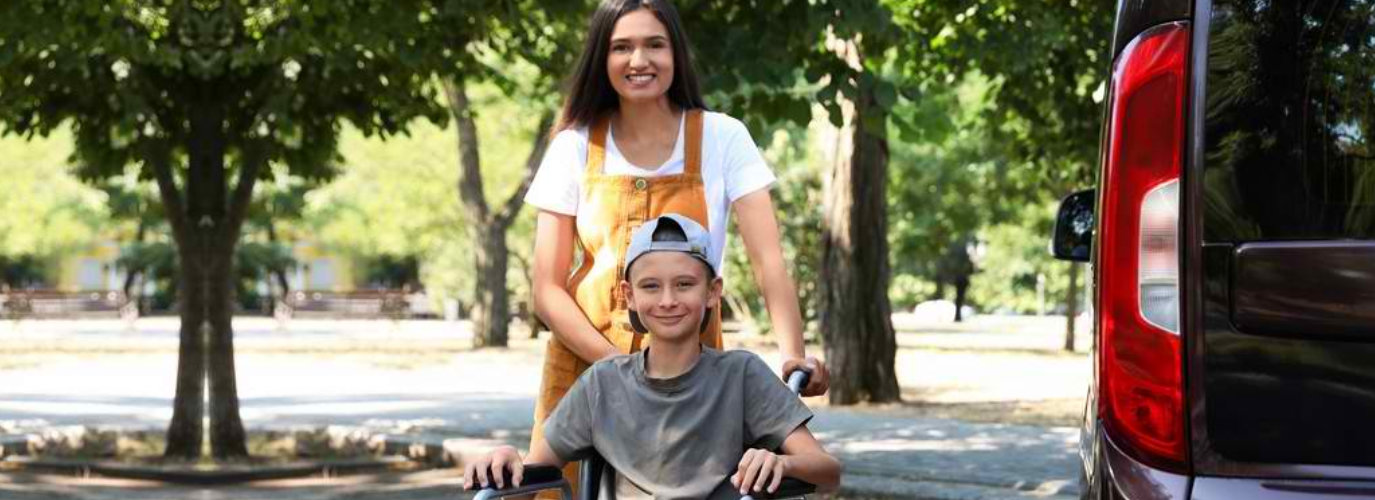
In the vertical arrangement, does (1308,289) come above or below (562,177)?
below

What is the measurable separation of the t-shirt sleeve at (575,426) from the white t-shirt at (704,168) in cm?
61

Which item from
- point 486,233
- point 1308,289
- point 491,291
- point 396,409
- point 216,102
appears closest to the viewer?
point 1308,289

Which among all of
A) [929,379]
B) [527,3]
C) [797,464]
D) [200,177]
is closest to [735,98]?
[527,3]

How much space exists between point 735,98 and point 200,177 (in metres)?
3.44

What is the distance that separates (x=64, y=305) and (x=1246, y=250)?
3173 centimetres

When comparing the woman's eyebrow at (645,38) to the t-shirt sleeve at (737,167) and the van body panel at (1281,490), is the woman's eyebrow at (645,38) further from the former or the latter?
the van body panel at (1281,490)

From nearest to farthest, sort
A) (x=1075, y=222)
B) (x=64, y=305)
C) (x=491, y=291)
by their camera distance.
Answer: (x=1075, y=222)
(x=491, y=291)
(x=64, y=305)

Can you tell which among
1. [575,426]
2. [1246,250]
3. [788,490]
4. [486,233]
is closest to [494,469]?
[575,426]

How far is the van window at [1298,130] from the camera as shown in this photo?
11.3 ft

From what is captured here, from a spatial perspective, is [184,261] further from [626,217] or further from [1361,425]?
[1361,425]

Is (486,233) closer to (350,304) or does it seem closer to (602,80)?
(350,304)

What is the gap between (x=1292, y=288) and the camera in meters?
3.46

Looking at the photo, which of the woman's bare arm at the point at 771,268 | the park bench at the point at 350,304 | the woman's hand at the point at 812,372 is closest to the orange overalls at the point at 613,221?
the woman's bare arm at the point at 771,268

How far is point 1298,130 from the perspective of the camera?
347cm
